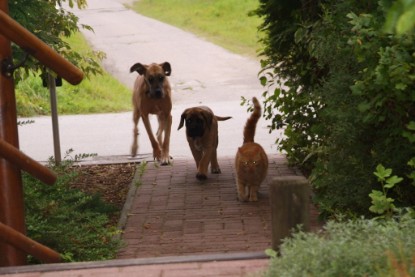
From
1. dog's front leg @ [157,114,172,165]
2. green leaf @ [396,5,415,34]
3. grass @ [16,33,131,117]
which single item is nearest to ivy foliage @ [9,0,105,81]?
dog's front leg @ [157,114,172,165]

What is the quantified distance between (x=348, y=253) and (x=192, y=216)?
4774 millimetres

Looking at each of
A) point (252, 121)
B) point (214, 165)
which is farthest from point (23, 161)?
point (214, 165)

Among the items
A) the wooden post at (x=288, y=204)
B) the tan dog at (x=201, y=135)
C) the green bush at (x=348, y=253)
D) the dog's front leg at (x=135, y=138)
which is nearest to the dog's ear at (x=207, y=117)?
the tan dog at (x=201, y=135)

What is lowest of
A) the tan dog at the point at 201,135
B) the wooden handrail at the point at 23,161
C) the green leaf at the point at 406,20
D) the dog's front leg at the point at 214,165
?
the dog's front leg at the point at 214,165

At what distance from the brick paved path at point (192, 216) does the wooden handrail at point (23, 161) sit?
4.55ft

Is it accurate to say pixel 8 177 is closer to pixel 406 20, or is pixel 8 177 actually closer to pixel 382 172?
pixel 382 172

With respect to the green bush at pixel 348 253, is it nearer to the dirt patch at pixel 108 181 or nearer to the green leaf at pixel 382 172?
the green leaf at pixel 382 172

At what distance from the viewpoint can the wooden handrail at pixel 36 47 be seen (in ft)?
20.5

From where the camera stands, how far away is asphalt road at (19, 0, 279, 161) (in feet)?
48.5

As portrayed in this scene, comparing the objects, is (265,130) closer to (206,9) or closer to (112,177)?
(112,177)

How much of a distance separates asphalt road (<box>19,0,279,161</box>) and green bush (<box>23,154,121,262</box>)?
5.32 m

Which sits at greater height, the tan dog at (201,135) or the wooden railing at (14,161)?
the wooden railing at (14,161)

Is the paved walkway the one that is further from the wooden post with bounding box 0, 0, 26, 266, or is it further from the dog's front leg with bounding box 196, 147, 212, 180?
the wooden post with bounding box 0, 0, 26, 266

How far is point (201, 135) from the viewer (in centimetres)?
1113
